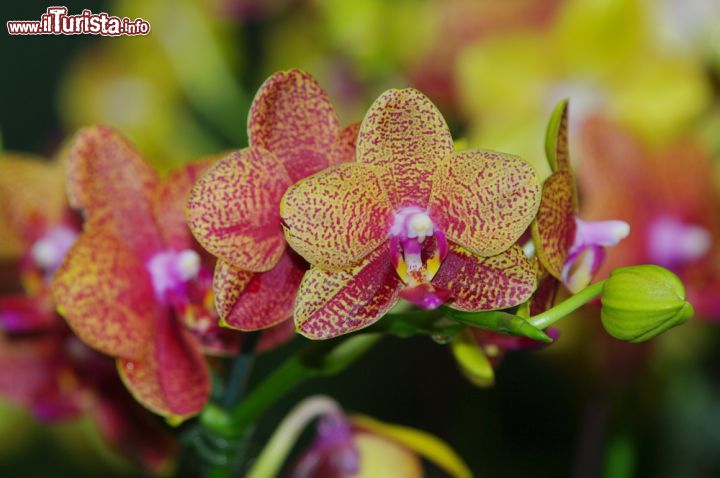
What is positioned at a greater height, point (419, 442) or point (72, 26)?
point (72, 26)

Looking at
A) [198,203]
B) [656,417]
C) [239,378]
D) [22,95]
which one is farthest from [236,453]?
[22,95]

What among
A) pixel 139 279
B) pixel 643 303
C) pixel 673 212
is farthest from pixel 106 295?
pixel 673 212

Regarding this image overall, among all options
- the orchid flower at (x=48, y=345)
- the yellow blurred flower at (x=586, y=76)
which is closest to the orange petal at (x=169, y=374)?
the orchid flower at (x=48, y=345)

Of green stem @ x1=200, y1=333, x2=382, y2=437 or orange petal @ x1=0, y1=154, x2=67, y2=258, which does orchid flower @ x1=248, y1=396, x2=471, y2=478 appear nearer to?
green stem @ x1=200, y1=333, x2=382, y2=437

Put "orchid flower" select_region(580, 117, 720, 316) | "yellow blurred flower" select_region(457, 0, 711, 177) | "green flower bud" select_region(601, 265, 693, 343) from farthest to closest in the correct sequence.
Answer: "yellow blurred flower" select_region(457, 0, 711, 177) < "orchid flower" select_region(580, 117, 720, 316) < "green flower bud" select_region(601, 265, 693, 343)

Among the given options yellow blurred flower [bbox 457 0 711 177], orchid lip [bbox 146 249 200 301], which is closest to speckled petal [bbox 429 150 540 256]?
orchid lip [bbox 146 249 200 301]

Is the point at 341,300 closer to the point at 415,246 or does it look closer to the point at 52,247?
the point at 415,246
